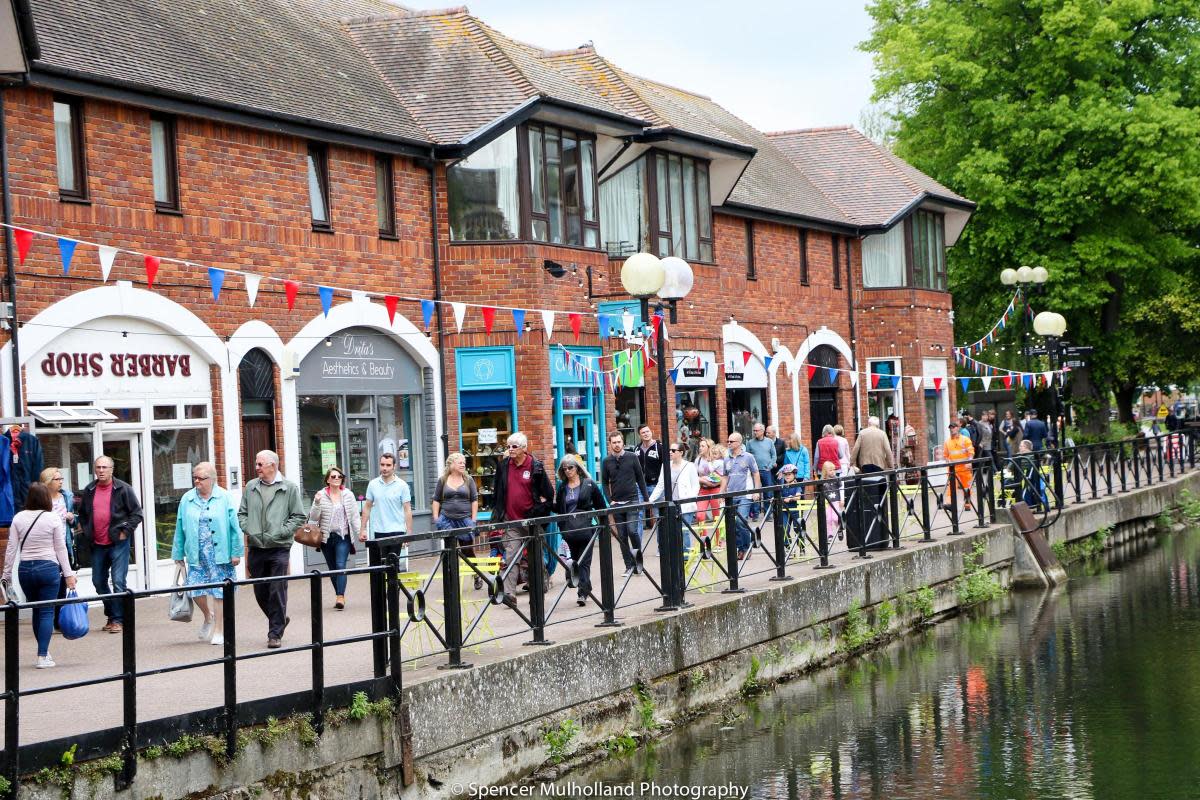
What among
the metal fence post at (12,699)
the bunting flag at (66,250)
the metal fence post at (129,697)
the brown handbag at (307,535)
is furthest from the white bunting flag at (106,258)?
the metal fence post at (12,699)

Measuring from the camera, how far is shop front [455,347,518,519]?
23.0 m

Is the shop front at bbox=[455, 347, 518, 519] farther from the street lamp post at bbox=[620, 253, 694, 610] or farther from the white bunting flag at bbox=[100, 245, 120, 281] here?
the street lamp post at bbox=[620, 253, 694, 610]

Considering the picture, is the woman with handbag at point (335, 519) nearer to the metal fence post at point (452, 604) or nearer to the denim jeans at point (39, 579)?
the denim jeans at point (39, 579)

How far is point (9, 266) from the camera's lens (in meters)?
16.0

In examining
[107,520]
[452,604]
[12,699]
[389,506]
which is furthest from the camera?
[389,506]

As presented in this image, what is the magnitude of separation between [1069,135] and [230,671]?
3235 cm

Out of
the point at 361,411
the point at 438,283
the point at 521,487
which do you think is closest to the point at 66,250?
the point at 521,487

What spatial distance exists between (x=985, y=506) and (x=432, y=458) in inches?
320

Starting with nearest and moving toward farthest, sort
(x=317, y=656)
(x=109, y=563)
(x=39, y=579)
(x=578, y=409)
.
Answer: (x=317, y=656) < (x=39, y=579) < (x=109, y=563) < (x=578, y=409)

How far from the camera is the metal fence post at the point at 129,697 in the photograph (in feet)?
27.5

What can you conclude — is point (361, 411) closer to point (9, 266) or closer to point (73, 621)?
point (9, 266)

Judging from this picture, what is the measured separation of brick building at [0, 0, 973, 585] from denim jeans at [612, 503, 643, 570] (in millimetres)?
5690

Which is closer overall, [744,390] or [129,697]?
[129,697]

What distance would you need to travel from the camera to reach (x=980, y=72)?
37.9 meters
